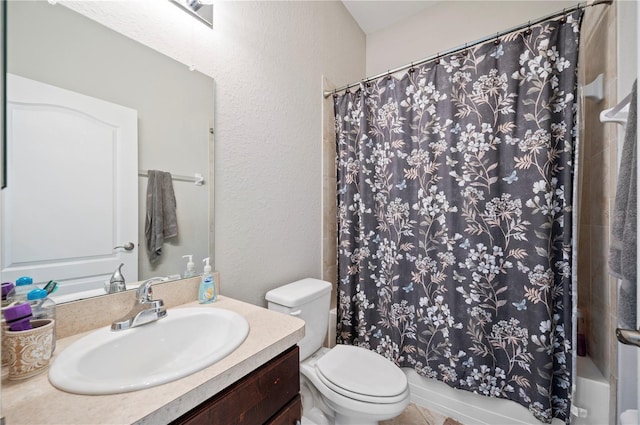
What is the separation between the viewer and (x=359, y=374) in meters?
1.22

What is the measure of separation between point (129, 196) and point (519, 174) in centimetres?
165

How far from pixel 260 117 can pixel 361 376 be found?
1.36 m

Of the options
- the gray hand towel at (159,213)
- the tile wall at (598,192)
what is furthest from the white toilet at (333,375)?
the tile wall at (598,192)

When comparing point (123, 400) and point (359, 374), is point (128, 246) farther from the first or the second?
point (359, 374)

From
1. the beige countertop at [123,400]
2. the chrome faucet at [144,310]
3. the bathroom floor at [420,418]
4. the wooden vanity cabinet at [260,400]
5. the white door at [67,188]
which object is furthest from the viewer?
the bathroom floor at [420,418]

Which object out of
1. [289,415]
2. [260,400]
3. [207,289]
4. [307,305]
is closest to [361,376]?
[307,305]

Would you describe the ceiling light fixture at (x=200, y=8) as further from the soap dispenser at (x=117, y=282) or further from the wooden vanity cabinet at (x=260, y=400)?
the wooden vanity cabinet at (x=260, y=400)

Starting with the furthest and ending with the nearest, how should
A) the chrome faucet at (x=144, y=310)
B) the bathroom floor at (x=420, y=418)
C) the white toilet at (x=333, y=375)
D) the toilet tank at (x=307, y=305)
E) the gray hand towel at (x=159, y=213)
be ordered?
1. the bathroom floor at (x=420, y=418)
2. the toilet tank at (x=307, y=305)
3. the white toilet at (x=333, y=375)
4. the gray hand towel at (x=159, y=213)
5. the chrome faucet at (x=144, y=310)

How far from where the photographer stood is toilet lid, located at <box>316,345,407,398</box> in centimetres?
111

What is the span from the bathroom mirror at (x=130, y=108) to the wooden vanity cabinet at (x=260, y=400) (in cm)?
54

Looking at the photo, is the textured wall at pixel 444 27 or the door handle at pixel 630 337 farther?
the textured wall at pixel 444 27

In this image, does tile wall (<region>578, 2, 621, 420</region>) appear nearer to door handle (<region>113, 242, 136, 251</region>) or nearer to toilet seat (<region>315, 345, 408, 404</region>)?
toilet seat (<region>315, 345, 408, 404</region>)

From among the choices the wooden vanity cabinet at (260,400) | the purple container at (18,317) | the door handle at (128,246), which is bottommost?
the wooden vanity cabinet at (260,400)

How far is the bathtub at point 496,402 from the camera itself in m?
1.13
